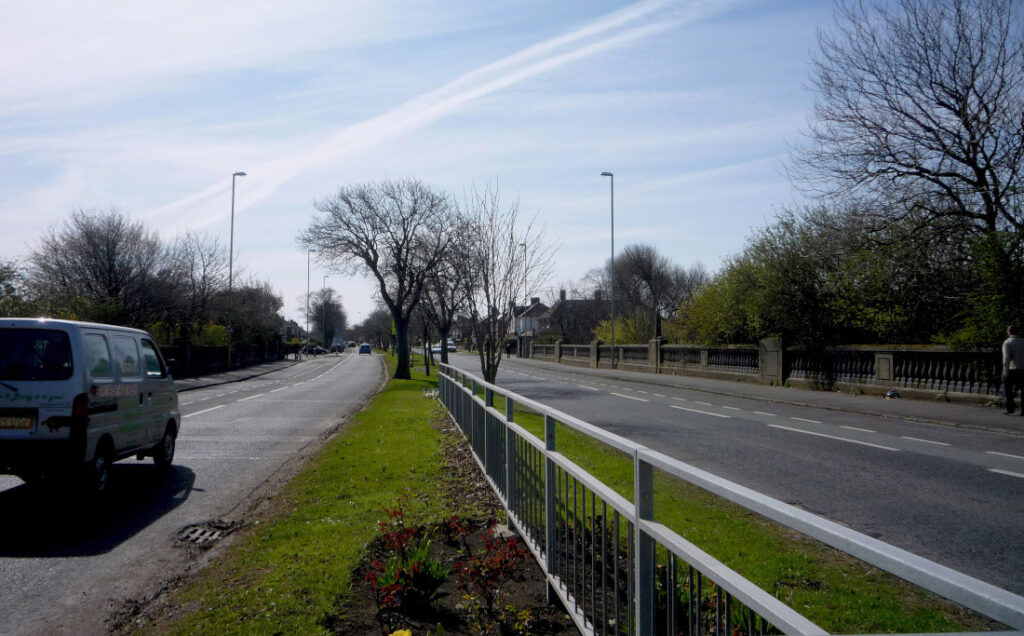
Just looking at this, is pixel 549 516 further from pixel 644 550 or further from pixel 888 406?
pixel 888 406

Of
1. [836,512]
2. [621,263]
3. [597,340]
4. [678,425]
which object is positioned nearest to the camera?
[836,512]

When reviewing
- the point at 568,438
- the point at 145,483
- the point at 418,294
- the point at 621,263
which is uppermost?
the point at 621,263

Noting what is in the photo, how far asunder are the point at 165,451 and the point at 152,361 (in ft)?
4.06

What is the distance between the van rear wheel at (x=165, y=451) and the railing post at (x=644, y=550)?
886cm

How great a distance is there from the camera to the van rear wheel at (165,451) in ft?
33.2

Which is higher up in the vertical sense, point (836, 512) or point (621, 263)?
point (621, 263)

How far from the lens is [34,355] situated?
25.4ft

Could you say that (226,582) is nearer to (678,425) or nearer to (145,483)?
(145,483)

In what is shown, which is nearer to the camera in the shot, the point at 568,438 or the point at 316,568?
the point at 316,568

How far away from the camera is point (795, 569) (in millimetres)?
4984

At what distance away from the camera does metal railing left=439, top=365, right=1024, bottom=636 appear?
1.50 meters

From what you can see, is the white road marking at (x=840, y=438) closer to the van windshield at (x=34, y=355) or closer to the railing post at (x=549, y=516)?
the railing post at (x=549, y=516)

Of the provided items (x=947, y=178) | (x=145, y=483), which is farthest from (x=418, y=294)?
(x=145, y=483)

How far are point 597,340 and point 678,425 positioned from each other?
119 feet
